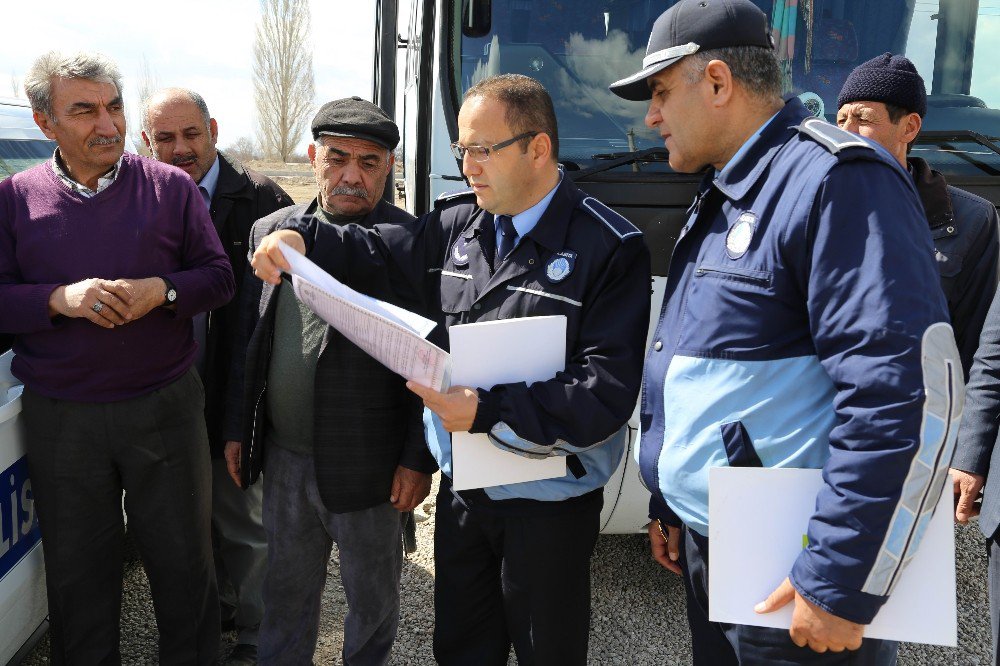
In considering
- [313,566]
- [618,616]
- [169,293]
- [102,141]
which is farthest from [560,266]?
[618,616]

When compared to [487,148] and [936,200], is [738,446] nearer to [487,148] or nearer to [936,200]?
[487,148]

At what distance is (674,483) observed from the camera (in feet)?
5.12

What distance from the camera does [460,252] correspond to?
6.79ft

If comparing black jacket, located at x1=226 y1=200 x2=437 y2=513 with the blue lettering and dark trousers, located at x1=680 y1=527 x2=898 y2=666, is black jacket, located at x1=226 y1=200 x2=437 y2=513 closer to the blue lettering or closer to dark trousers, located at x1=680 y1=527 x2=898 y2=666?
the blue lettering

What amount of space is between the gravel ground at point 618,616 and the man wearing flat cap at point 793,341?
1354 mm

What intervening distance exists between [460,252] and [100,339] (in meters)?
1.08

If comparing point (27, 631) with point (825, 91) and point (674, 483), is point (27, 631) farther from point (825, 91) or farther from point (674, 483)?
point (825, 91)

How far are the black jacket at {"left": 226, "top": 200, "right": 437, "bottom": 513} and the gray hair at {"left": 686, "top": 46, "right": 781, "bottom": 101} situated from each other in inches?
43.9

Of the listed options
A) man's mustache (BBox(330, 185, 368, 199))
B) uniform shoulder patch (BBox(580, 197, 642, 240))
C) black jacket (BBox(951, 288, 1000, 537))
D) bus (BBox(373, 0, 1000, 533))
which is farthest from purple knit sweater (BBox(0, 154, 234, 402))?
black jacket (BBox(951, 288, 1000, 537))

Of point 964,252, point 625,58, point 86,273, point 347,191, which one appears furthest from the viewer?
point 625,58

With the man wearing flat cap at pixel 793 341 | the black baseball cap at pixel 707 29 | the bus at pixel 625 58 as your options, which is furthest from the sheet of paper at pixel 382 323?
the bus at pixel 625 58

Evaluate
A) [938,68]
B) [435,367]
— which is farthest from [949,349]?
[938,68]

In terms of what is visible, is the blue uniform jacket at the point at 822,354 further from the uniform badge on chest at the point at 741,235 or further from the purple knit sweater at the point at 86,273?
the purple knit sweater at the point at 86,273

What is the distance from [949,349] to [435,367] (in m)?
0.96
